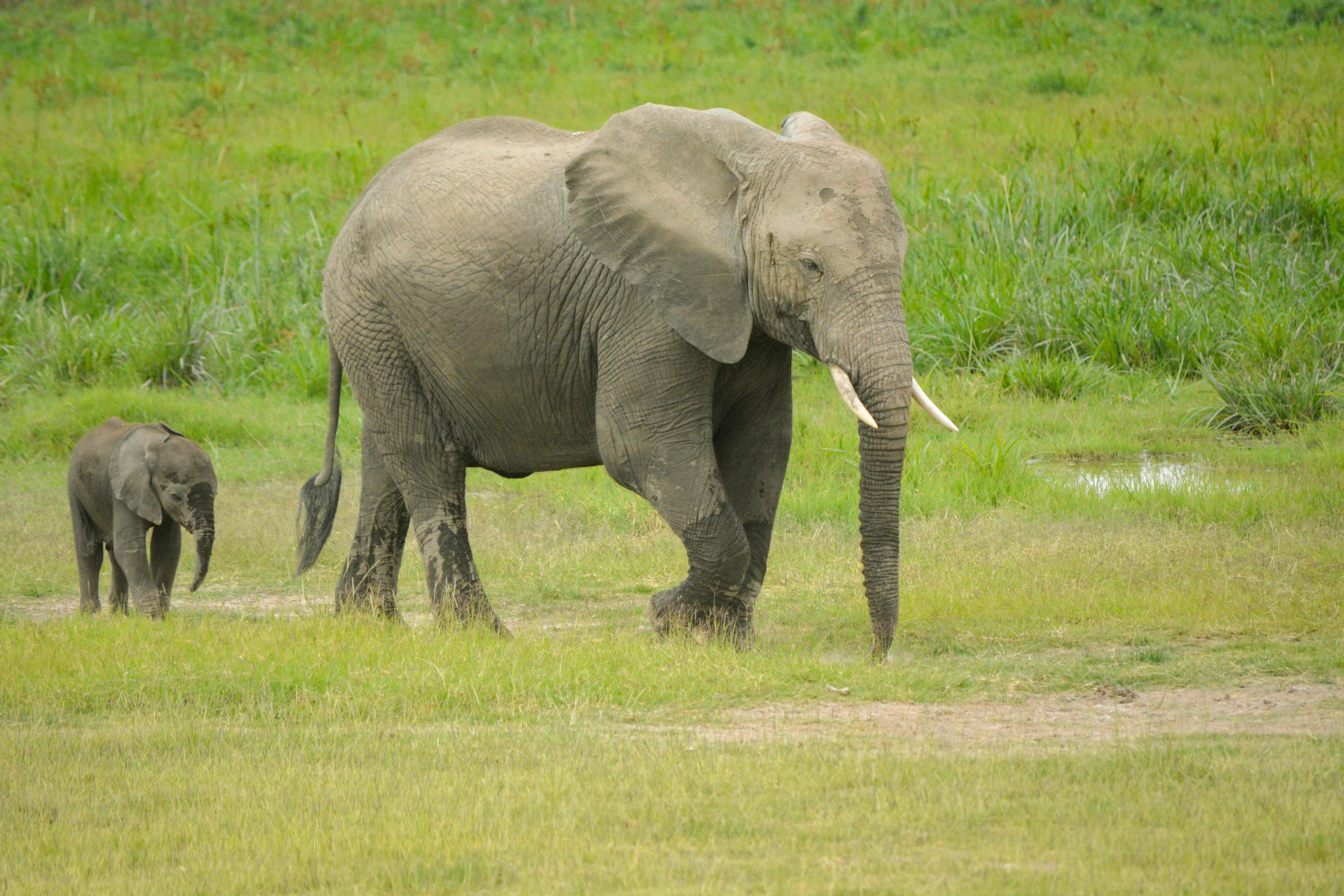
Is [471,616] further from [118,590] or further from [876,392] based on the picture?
[876,392]

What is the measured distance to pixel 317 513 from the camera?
8789 mm

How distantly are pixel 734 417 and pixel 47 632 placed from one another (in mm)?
3218

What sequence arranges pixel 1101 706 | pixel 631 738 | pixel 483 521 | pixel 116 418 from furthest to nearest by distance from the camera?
pixel 483 521, pixel 116 418, pixel 1101 706, pixel 631 738

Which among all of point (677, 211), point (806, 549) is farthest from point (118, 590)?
point (677, 211)

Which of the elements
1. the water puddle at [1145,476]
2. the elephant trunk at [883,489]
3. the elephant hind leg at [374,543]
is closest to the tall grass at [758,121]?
the water puddle at [1145,476]

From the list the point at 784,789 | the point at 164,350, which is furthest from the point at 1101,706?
the point at 164,350

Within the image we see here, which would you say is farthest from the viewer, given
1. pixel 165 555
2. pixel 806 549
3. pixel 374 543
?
pixel 806 549

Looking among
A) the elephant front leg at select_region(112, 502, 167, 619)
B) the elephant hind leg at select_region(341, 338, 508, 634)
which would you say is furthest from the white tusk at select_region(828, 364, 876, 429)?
the elephant front leg at select_region(112, 502, 167, 619)

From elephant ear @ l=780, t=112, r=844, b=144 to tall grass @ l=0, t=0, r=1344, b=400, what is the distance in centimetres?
646

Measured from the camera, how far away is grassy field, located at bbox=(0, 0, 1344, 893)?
4594 millimetres

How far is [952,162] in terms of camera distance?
18250 millimetres

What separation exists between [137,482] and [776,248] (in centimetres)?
373

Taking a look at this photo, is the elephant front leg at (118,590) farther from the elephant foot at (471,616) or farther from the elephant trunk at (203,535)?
the elephant foot at (471,616)

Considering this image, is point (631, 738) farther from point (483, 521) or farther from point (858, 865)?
point (483, 521)
